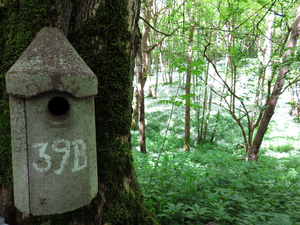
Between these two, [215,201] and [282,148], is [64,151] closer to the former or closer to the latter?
[215,201]

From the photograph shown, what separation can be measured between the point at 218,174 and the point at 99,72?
2785 millimetres

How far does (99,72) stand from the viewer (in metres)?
1.70

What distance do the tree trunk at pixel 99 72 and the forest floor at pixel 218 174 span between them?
69cm

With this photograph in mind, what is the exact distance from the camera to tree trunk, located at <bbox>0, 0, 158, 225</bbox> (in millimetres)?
1638

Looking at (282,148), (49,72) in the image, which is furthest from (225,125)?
(49,72)

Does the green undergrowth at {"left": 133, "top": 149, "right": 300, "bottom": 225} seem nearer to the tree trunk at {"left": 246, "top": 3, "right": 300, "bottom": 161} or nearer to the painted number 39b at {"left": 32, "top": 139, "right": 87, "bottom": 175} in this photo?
the painted number 39b at {"left": 32, "top": 139, "right": 87, "bottom": 175}

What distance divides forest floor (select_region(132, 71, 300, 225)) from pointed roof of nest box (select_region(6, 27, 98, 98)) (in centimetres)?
158

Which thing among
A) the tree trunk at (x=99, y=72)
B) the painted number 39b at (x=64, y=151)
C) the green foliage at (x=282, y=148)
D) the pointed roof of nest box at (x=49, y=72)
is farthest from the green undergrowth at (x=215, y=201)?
the green foliage at (x=282, y=148)

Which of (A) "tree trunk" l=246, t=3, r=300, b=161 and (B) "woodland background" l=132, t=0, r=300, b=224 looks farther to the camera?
(A) "tree trunk" l=246, t=3, r=300, b=161

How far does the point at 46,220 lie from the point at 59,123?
99 centimetres

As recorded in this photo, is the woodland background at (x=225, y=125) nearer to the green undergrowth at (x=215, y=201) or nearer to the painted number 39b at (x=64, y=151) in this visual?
the green undergrowth at (x=215, y=201)

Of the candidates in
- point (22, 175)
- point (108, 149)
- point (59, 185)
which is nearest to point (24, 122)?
point (22, 175)

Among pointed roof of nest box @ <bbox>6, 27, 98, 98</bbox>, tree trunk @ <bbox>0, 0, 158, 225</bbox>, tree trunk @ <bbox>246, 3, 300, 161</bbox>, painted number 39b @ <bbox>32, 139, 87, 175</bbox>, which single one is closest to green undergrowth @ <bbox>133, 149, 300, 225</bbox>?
tree trunk @ <bbox>0, 0, 158, 225</bbox>

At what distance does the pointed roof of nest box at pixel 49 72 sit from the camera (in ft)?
3.81
